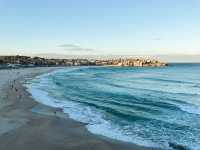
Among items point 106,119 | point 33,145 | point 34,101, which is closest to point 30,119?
point 106,119

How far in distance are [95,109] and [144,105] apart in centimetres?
487

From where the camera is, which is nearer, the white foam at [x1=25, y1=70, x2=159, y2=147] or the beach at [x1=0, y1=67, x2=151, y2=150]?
the beach at [x1=0, y1=67, x2=151, y2=150]

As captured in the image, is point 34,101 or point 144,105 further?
point 34,101

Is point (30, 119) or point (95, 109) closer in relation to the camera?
point (30, 119)

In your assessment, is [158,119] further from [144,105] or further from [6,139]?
[6,139]

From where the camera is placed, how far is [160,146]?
722 inches

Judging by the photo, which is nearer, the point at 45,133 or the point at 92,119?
the point at 45,133

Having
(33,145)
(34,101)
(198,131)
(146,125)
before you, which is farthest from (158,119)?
(34,101)

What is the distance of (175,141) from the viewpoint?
19438mm

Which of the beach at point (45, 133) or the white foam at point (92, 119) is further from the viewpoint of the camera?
the white foam at point (92, 119)

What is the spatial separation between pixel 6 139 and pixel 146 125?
30.2ft

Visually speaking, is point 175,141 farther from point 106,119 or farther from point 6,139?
point 6,139

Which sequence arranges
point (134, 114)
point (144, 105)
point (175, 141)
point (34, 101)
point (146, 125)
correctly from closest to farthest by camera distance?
point (175, 141)
point (146, 125)
point (134, 114)
point (144, 105)
point (34, 101)

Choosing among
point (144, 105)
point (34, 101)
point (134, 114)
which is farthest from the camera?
point (34, 101)
